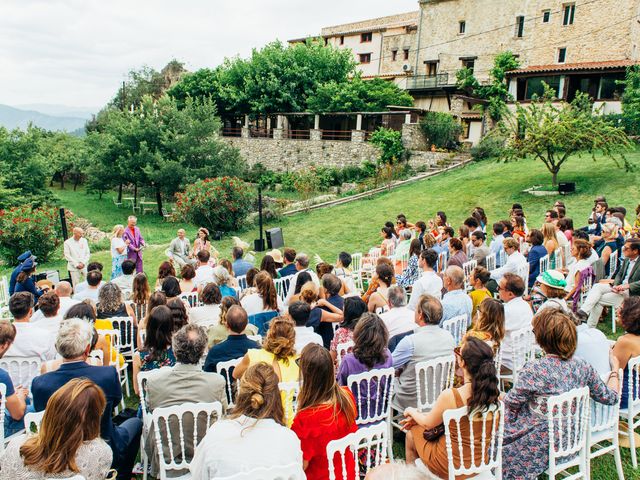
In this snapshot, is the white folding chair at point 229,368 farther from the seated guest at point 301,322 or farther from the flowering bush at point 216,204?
the flowering bush at point 216,204

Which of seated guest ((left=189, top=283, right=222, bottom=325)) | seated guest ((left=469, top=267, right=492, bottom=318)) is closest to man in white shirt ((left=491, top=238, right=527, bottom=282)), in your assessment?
seated guest ((left=469, top=267, right=492, bottom=318))

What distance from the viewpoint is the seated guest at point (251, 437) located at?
2672 millimetres

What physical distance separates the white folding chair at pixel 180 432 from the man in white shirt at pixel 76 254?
24.2ft

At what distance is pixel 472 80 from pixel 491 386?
29851mm

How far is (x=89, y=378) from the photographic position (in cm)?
359

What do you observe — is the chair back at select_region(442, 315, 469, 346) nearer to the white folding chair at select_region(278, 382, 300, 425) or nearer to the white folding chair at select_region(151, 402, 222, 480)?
the white folding chair at select_region(278, 382, 300, 425)

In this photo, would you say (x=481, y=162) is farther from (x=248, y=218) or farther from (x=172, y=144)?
(x=172, y=144)

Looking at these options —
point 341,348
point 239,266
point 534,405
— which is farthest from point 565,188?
point 534,405

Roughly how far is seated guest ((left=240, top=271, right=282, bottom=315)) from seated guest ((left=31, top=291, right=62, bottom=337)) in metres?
2.09

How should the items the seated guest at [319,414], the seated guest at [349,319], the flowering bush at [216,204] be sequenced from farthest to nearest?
the flowering bush at [216,204], the seated guest at [349,319], the seated guest at [319,414]

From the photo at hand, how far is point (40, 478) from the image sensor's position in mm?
2590

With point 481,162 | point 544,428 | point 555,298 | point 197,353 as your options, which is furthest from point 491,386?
point 481,162

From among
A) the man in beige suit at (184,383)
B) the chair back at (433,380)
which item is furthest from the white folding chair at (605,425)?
the man in beige suit at (184,383)

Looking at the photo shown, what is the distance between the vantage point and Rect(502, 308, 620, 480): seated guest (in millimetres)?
3461
